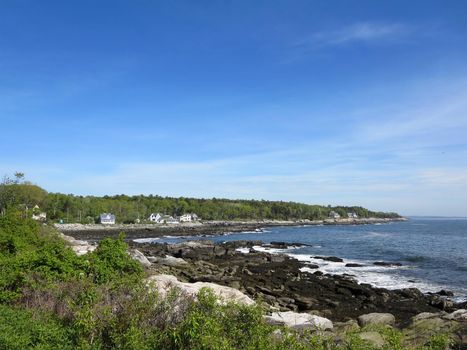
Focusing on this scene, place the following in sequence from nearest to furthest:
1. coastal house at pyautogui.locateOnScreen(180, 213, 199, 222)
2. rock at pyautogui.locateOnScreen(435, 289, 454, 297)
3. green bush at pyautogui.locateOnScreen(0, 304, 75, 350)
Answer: green bush at pyautogui.locateOnScreen(0, 304, 75, 350), rock at pyautogui.locateOnScreen(435, 289, 454, 297), coastal house at pyautogui.locateOnScreen(180, 213, 199, 222)

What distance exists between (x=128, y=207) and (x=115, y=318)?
136565mm

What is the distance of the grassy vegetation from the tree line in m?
52.5

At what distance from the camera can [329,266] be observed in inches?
1439

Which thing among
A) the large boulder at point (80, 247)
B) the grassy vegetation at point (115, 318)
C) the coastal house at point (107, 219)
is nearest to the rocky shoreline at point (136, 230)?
the coastal house at point (107, 219)

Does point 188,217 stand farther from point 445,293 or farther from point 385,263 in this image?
point 445,293

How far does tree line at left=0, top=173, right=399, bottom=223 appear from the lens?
73250mm

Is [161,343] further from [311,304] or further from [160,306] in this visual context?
[311,304]

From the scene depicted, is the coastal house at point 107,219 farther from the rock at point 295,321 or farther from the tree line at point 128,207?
the rock at point 295,321

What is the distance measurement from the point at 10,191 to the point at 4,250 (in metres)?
48.0

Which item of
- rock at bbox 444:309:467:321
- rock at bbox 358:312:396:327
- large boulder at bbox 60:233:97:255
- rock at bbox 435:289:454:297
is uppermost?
large boulder at bbox 60:233:97:255

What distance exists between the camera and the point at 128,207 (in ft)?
459

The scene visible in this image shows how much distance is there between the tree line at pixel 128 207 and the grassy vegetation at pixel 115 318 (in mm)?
52455

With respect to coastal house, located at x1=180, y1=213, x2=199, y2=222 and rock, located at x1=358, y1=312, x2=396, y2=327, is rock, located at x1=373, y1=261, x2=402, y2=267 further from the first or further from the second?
coastal house, located at x1=180, y1=213, x2=199, y2=222

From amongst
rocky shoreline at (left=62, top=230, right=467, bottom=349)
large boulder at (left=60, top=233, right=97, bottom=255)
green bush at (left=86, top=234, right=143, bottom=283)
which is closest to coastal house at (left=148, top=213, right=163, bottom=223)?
large boulder at (left=60, top=233, right=97, bottom=255)
